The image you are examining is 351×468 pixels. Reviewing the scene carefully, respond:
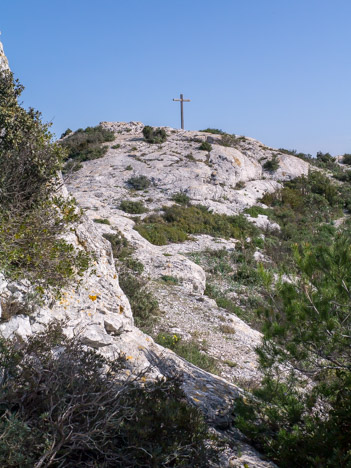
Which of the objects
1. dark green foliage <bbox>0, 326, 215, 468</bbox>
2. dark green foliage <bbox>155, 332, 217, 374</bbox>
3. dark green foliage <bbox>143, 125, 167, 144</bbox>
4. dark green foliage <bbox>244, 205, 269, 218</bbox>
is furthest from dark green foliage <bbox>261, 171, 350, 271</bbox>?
dark green foliage <bbox>0, 326, 215, 468</bbox>

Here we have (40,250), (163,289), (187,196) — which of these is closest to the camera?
(40,250)

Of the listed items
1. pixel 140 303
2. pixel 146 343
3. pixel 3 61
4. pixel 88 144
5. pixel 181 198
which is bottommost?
pixel 140 303

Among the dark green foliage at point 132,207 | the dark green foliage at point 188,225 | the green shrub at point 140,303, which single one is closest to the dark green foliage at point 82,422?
the green shrub at point 140,303

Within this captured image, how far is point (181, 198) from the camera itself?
70.5 ft

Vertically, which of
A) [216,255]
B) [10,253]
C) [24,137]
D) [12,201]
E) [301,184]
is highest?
[24,137]

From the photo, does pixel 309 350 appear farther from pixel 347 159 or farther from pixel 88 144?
pixel 347 159

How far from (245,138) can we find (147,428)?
30228 mm

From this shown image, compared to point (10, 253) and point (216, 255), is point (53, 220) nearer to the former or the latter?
point (10, 253)

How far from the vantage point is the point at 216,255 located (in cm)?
1580

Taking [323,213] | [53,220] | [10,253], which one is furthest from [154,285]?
[323,213]

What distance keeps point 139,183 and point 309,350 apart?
63.9 feet

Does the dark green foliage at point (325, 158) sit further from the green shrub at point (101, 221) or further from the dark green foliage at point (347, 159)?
the green shrub at point (101, 221)

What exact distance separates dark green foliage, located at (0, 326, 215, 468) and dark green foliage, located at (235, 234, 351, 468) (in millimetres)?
1109

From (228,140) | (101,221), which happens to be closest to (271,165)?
(228,140)
